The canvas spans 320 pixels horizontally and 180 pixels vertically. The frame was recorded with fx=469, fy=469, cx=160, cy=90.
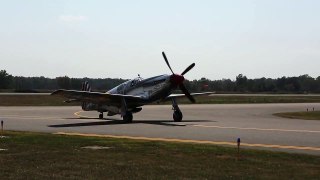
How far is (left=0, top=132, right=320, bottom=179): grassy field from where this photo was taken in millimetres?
10820

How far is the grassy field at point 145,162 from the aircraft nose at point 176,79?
47.3 ft

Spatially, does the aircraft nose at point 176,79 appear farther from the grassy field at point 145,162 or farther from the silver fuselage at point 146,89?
the grassy field at point 145,162

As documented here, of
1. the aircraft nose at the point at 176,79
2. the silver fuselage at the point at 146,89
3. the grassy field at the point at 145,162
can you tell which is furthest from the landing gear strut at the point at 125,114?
the grassy field at the point at 145,162

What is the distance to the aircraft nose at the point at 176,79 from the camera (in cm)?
3117

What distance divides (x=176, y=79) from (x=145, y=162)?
1868cm

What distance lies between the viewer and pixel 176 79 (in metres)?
31.2

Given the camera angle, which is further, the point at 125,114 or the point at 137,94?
the point at 137,94

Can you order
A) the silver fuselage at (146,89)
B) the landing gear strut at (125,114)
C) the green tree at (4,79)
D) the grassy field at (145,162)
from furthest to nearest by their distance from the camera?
→ the green tree at (4,79)
the landing gear strut at (125,114)
the silver fuselage at (146,89)
the grassy field at (145,162)

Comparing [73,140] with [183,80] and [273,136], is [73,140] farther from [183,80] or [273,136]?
[183,80]

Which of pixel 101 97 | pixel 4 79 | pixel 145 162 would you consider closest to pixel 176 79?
pixel 101 97

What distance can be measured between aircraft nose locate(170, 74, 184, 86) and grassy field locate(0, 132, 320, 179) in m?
14.4

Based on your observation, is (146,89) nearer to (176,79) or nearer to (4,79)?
(176,79)

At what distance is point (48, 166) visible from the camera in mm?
11789

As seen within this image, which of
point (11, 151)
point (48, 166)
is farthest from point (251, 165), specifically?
point (11, 151)
